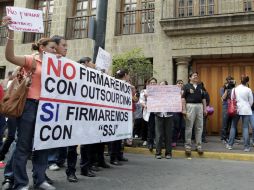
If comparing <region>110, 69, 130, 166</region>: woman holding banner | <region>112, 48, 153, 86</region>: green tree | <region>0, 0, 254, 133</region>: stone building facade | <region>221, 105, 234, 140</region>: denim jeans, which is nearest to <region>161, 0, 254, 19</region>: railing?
<region>0, 0, 254, 133</region>: stone building facade

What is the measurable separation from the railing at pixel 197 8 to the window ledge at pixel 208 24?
50cm

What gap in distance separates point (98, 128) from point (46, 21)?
12.1 meters

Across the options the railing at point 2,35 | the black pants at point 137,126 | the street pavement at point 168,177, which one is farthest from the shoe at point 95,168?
Result: the railing at point 2,35

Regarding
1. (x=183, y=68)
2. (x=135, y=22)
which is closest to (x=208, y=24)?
(x=183, y=68)

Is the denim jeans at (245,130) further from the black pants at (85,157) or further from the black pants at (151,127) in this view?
the black pants at (85,157)

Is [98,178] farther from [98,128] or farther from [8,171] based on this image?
[8,171]

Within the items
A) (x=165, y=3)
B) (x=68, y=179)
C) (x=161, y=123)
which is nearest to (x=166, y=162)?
(x=161, y=123)

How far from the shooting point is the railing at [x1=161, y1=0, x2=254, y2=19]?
39.3 feet

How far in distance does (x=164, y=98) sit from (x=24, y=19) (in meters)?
4.27

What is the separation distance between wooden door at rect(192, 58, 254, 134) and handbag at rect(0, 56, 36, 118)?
30.4ft

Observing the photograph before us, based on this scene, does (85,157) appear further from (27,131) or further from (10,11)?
(10,11)

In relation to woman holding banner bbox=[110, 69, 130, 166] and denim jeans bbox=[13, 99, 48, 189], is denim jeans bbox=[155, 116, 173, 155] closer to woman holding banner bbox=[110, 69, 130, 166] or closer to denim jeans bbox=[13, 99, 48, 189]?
woman holding banner bbox=[110, 69, 130, 166]

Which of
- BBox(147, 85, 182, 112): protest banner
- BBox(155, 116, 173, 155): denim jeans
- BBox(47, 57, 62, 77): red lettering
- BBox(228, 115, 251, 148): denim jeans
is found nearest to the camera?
BBox(47, 57, 62, 77): red lettering

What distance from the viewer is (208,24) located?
11.7 meters
